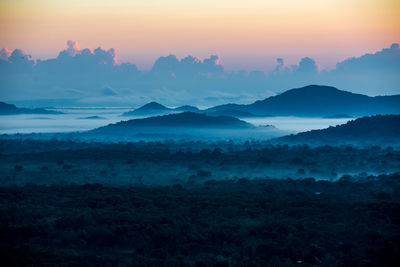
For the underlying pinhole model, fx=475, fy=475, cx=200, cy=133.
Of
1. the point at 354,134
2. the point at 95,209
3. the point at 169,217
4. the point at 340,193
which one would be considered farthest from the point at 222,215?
the point at 354,134

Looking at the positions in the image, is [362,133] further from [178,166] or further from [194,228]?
[194,228]

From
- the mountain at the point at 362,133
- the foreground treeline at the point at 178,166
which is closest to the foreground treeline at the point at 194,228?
→ the foreground treeline at the point at 178,166

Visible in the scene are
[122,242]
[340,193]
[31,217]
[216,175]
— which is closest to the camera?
[122,242]

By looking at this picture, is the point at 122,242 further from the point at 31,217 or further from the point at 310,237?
the point at 310,237

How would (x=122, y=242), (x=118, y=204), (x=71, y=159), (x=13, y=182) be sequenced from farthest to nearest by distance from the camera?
(x=71, y=159)
(x=13, y=182)
(x=118, y=204)
(x=122, y=242)

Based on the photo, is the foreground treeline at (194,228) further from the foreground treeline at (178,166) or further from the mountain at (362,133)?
the mountain at (362,133)

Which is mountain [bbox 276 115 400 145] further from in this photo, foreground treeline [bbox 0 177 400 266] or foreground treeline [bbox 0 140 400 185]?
foreground treeline [bbox 0 177 400 266]

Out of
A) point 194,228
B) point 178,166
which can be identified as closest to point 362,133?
point 178,166
